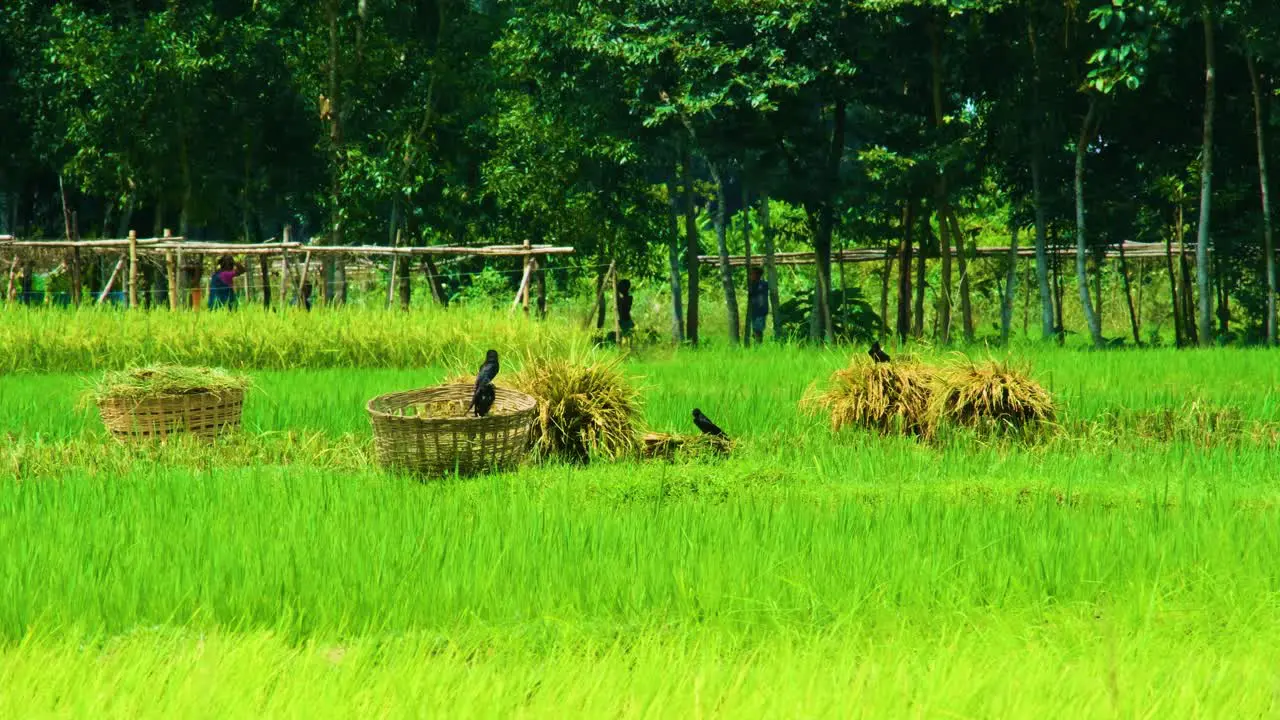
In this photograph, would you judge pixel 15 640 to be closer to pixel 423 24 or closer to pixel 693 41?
pixel 693 41

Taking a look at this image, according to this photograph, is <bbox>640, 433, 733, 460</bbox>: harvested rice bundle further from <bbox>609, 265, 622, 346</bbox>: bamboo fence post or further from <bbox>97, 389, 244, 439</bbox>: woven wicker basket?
<bbox>609, 265, 622, 346</bbox>: bamboo fence post

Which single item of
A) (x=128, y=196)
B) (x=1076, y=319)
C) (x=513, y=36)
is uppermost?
(x=513, y=36)

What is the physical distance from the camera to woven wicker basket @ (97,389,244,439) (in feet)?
32.6

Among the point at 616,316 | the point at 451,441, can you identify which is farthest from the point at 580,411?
the point at 616,316

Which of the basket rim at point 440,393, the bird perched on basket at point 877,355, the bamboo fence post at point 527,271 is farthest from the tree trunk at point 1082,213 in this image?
the basket rim at point 440,393

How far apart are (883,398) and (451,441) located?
384 cm

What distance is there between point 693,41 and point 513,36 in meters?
4.05

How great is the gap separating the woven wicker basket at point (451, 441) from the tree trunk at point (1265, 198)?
13135mm

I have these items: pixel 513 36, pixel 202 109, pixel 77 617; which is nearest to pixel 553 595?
pixel 77 617

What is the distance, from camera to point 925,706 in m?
3.59

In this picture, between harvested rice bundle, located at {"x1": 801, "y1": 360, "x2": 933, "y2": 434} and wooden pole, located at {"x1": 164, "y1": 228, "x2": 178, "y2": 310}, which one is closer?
harvested rice bundle, located at {"x1": 801, "y1": 360, "x2": 933, "y2": 434}

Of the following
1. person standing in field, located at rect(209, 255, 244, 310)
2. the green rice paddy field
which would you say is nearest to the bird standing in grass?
the green rice paddy field

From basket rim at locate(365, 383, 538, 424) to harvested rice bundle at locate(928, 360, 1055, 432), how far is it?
332cm

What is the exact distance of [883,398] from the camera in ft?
34.5
